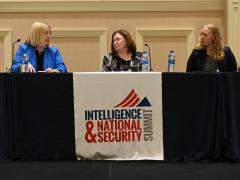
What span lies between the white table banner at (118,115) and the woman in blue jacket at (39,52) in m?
0.91

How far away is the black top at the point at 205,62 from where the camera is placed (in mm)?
4867

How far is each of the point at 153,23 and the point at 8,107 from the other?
3178mm

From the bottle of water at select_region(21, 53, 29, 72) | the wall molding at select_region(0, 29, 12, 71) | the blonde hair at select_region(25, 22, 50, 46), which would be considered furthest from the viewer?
the wall molding at select_region(0, 29, 12, 71)

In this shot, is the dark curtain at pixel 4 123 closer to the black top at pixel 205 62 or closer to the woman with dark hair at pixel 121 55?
the woman with dark hair at pixel 121 55

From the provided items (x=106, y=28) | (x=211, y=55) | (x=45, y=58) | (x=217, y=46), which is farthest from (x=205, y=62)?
(x=106, y=28)

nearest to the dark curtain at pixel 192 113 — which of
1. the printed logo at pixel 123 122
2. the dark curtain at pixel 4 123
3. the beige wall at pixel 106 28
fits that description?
the printed logo at pixel 123 122

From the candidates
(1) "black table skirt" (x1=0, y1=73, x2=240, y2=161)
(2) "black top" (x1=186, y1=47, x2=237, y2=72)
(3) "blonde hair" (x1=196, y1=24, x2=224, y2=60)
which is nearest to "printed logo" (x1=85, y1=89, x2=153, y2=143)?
(1) "black table skirt" (x1=0, y1=73, x2=240, y2=161)

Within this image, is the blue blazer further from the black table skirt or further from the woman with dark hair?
the black table skirt

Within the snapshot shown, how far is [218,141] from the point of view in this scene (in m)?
4.02

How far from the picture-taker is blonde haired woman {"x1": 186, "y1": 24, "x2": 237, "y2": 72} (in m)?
4.87

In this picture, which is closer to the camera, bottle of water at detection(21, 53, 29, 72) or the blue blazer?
bottle of water at detection(21, 53, 29, 72)

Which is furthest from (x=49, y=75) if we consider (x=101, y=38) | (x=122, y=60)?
(x=101, y=38)

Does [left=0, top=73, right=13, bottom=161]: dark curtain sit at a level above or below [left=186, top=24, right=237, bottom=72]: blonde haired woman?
below

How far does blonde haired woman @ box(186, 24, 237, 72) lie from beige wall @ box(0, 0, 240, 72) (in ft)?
5.36
